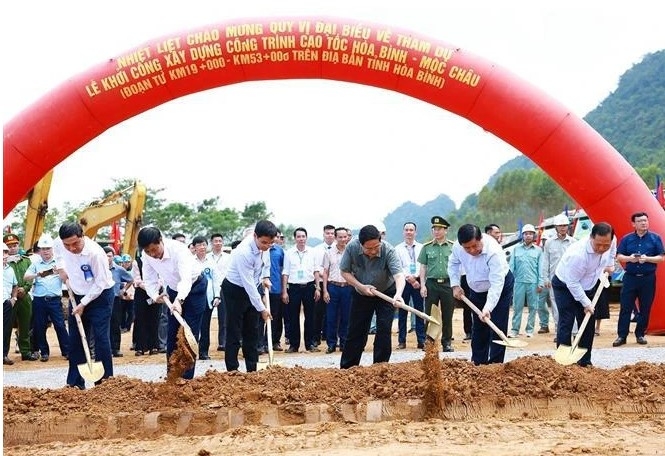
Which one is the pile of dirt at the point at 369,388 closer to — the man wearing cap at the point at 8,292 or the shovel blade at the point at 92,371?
the shovel blade at the point at 92,371

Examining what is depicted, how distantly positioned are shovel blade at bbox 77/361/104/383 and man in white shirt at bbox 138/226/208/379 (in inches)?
21.5

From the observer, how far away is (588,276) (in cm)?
708

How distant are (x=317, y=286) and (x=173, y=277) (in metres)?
3.92

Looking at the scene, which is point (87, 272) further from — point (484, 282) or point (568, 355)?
point (568, 355)

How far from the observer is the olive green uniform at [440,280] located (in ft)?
32.4

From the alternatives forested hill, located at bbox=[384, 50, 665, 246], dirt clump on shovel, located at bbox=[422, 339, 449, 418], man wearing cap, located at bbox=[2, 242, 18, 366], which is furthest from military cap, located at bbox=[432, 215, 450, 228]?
forested hill, located at bbox=[384, 50, 665, 246]

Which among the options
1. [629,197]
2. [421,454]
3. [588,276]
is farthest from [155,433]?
[629,197]

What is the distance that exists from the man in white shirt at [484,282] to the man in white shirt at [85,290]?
300 cm

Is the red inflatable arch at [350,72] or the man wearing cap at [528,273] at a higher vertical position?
the red inflatable arch at [350,72]

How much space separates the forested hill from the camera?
49500 mm

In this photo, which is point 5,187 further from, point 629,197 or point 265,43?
point 629,197

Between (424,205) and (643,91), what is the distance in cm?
6108

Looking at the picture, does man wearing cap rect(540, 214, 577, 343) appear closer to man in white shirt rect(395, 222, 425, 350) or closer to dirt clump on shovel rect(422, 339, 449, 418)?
man in white shirt rect(395, 222, 425, 350)

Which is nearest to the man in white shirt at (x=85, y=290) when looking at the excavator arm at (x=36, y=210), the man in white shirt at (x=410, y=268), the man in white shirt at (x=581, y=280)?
the man in white shirt at (x=581, y=280)
